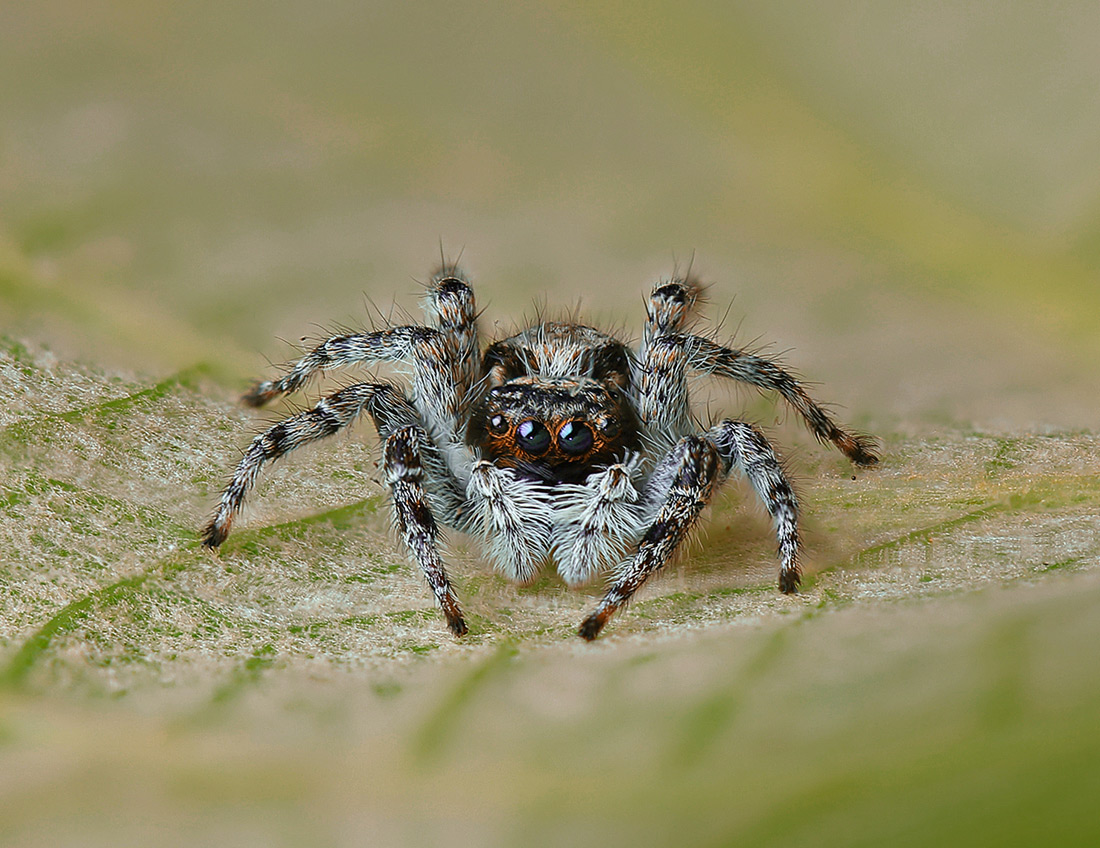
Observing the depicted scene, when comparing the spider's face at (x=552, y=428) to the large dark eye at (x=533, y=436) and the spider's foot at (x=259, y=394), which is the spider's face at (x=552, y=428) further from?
the spider's foot at (x=259, y=394)

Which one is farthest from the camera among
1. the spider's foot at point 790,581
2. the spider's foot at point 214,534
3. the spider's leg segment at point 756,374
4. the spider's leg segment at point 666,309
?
the spider's leg segment at point 666,309

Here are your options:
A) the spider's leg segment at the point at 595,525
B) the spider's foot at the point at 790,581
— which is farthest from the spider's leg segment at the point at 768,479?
the spider's leg segment at the point at 595,525

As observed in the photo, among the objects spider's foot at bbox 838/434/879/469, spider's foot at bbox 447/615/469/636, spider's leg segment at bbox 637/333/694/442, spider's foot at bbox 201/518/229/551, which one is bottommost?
spider's foot at bbox 447/615/469/636

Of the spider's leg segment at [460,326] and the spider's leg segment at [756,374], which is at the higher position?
the spider's leg segment at [460,326]

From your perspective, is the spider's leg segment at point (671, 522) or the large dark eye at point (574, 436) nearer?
the spider's leg segment at point (671, 522)

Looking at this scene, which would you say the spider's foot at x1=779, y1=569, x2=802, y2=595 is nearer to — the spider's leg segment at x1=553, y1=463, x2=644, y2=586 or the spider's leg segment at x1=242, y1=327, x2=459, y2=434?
the spider's leg segment at x1=553, y1=463, x2=644, y2=586

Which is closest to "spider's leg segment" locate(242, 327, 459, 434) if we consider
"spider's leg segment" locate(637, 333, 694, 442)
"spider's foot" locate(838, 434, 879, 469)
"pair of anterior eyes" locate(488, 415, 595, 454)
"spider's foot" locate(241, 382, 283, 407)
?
"spider's foot" locate(241, 382, 283, 407)

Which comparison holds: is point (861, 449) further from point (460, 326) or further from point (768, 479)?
point (460, 326)
